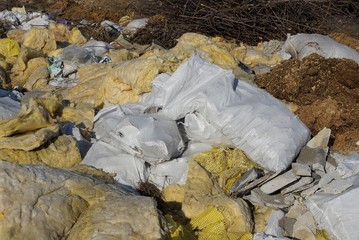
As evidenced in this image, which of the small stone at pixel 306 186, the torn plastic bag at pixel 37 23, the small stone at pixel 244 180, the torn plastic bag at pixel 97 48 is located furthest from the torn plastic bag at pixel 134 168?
the torn plastic bag at pixel 37 23

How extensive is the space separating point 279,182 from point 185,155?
29.7 inches

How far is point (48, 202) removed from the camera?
97.2 inches

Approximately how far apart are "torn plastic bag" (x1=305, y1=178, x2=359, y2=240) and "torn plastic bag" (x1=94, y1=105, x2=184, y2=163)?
1049 mm

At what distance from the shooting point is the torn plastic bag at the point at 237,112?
3.58 meters

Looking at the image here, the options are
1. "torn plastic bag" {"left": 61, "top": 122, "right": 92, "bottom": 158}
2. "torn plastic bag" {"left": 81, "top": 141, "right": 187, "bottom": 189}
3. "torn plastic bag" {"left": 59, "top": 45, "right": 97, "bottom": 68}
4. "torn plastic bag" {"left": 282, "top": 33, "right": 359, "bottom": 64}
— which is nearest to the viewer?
"torn plastic bag" {"left": 81, "top": 141, "right": 187, "bottom": 189}

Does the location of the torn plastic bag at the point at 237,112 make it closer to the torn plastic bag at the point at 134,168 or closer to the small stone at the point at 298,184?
the small stone at the point at 298,184

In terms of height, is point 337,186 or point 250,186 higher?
point 337,186

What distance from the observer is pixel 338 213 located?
9.92 feet

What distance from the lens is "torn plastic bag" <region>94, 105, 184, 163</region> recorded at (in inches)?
141

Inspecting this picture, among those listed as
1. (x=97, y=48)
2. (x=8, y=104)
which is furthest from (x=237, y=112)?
(x=97, y=48)

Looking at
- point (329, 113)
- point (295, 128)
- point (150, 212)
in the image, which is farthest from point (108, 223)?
point (329, 113)

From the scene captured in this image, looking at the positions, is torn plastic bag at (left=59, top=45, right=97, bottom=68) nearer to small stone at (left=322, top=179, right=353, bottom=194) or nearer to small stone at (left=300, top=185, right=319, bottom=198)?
small stone at (left=300, top=185, right=319, bottom=198)

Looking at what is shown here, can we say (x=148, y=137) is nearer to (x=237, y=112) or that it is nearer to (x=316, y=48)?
(x=237, y=112)

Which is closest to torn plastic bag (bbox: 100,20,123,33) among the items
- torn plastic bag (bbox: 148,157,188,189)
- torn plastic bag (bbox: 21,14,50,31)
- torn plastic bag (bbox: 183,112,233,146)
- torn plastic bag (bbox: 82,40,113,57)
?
torn plastic bag (bbox: 21,14,50,31)
